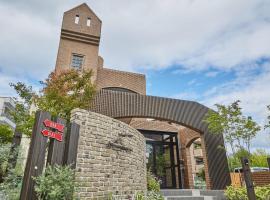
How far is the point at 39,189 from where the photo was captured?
10.4 feet

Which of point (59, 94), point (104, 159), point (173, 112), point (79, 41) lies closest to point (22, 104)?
point (59, 94)

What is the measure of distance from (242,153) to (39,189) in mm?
8857

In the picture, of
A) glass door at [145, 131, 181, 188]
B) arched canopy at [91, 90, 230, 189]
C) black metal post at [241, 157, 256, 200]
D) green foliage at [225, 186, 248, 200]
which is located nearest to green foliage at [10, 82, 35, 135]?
arched canopy at [91, 90, 230, 189]

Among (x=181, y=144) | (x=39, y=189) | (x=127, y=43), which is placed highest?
(x=127, y=43)

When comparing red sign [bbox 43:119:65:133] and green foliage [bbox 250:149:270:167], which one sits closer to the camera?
red sign [bbox 43:119:65:133]

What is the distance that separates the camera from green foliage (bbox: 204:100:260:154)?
9.14 meters

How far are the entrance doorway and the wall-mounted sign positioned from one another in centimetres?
880

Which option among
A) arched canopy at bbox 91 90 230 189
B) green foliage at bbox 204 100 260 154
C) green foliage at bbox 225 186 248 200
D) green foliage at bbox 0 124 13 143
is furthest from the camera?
green foliage at bbox 0 124 13 143

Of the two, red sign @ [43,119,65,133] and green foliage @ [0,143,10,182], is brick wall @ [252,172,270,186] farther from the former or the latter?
green foliage @ [0,143,10,182]

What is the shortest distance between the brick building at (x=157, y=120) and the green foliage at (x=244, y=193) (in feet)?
6.63

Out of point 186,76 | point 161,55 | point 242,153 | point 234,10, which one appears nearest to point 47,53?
point 161,55

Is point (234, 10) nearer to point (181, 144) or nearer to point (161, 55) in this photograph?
point (161, 55)

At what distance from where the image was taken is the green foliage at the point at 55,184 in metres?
3.22

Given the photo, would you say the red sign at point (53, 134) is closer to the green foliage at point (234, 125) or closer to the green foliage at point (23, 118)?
the green foliage at point (23, 118)
